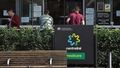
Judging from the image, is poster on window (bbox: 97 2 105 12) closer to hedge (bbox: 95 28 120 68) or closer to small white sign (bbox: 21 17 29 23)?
small white sign (bbox: 21 17 29 23)

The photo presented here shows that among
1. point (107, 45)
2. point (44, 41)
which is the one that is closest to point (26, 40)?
point (44, 41)

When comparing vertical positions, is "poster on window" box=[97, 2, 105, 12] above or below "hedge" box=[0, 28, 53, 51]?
above

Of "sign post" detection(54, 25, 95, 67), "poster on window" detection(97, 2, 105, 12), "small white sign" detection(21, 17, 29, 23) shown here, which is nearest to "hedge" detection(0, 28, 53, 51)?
"sign post" detection(54, 25, 95, 67)

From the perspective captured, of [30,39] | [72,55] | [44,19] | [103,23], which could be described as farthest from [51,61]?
[103,23]

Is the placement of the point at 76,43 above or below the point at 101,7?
below

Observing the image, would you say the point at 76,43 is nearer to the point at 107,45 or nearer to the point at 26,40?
the point at 107,45

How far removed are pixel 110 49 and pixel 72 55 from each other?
53.3 inches

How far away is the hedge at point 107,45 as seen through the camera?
1318 cm

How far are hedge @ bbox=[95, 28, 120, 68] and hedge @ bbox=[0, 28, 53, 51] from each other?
4.14ft

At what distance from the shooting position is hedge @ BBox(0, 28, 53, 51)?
Answer: 520 inches

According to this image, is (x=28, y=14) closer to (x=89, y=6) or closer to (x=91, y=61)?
(x=89, y=6)

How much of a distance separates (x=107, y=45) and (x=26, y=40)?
2.08 metres

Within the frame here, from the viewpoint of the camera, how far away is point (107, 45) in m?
13.2

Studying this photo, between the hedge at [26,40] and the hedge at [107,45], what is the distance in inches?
49.6
